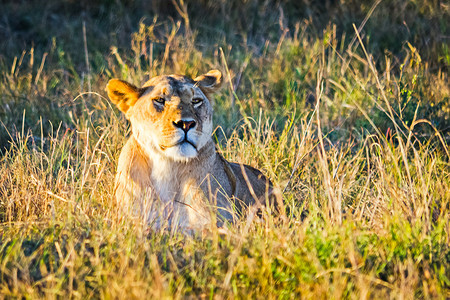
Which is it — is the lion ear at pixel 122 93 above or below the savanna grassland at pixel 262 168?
above

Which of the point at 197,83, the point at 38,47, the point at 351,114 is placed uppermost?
the point at 197,83

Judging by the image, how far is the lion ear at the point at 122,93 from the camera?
344 centimetres

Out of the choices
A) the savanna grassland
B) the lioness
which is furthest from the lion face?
the savanna grassland

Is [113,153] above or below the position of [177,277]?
below

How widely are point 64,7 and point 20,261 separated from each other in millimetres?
7113

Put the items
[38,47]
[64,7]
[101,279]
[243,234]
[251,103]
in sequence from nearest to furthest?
[101,279] → [243,234] → [251,103] → [38,47] → [64,7]

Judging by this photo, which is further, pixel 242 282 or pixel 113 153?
pixel 113 153

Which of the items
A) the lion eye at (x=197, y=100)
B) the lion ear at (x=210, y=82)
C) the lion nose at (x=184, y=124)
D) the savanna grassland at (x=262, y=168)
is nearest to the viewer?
the savanna grassland at (x=262, y=168)

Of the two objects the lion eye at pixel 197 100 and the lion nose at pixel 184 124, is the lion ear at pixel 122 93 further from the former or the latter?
the lion nose at pixel 184 124

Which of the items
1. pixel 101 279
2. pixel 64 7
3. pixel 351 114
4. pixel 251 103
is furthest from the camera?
pixel 64 7

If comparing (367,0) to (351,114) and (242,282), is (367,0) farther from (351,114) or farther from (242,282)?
(242,282)

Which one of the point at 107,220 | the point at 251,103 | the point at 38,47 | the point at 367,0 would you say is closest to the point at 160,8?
the point at 38,47

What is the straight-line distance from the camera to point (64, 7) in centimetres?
902

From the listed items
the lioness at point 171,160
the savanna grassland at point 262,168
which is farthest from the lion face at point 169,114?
the savanna grassland at point 262,168
